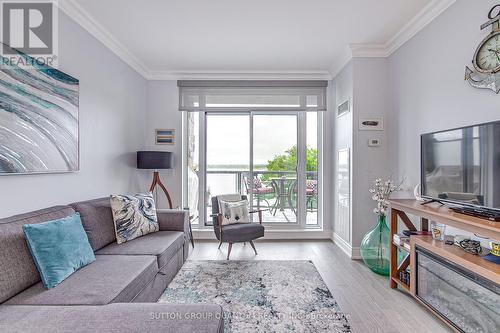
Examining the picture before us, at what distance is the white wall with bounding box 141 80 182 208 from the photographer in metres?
4.17

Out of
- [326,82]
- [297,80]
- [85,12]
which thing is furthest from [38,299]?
[326,82]

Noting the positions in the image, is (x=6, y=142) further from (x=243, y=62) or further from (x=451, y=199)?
(x=451, y=199)

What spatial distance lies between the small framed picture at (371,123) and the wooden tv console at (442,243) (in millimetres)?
1202

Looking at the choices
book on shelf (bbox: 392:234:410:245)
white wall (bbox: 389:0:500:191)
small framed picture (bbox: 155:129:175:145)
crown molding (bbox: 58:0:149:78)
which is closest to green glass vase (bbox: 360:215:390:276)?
book on shelf (bbox: 392:234:410:245)

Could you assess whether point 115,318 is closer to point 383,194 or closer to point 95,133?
point 95,133

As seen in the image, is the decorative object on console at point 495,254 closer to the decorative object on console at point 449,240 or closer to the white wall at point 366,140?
the decorative object on console at point 449,240

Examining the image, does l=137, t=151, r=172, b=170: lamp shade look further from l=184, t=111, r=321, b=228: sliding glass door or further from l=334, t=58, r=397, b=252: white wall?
l=334, t=58, r=397, b=252: white wall

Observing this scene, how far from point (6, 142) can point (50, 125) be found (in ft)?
1.36

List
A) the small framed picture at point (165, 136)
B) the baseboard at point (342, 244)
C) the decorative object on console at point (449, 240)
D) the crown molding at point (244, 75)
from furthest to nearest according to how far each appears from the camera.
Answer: the small framed picture at point (165, 136), the crown molding at point (244, 75), the baseboard at point (342, 244), the decorative object on console at point (449, 240)

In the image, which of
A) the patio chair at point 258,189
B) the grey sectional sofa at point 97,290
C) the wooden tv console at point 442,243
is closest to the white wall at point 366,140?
the wooden tv console at point 442,243

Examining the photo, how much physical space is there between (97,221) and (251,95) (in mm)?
2863

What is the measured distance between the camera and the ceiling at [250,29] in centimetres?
243

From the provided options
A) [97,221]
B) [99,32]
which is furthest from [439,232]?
[99,32]

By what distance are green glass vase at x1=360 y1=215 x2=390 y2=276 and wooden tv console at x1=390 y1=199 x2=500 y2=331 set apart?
32 cm
